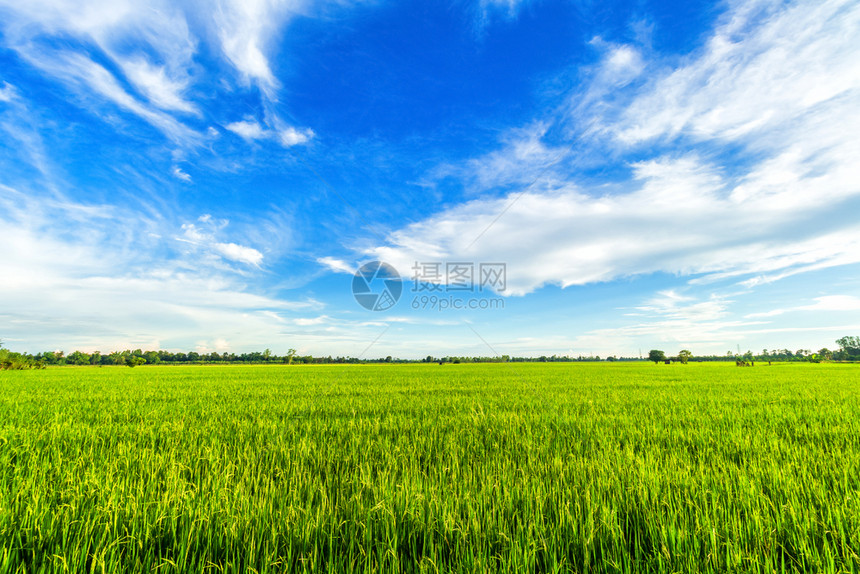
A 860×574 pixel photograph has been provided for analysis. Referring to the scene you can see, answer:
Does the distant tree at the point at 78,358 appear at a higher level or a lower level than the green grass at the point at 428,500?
lower

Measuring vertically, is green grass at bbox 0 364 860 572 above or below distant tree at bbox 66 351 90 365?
above

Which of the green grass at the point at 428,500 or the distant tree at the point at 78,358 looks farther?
the distant tree at the point at 78,358

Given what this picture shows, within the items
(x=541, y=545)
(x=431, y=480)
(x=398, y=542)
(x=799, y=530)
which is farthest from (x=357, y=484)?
(x=799, y=530)

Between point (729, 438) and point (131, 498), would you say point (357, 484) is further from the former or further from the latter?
point (729, 438)

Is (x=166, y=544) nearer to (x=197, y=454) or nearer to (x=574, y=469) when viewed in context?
(x=197, y=454)

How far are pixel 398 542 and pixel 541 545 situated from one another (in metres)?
0.93

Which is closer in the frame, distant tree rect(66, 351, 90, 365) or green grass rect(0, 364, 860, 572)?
green grass rect(0, 364, 860, 572)

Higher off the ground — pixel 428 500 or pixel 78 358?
pixel 428 500

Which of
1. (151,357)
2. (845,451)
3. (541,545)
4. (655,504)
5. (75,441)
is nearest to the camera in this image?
(541,545)

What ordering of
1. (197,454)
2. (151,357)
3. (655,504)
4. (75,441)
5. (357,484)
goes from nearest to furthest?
(655,504) → (357,484) → (197,454) → (75,441) → (151,357)

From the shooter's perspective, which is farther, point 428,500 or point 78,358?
point 78,358

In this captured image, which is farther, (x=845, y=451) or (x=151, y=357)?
(x=151, y=357)

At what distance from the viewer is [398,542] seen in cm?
226

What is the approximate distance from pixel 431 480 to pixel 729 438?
4.85m
